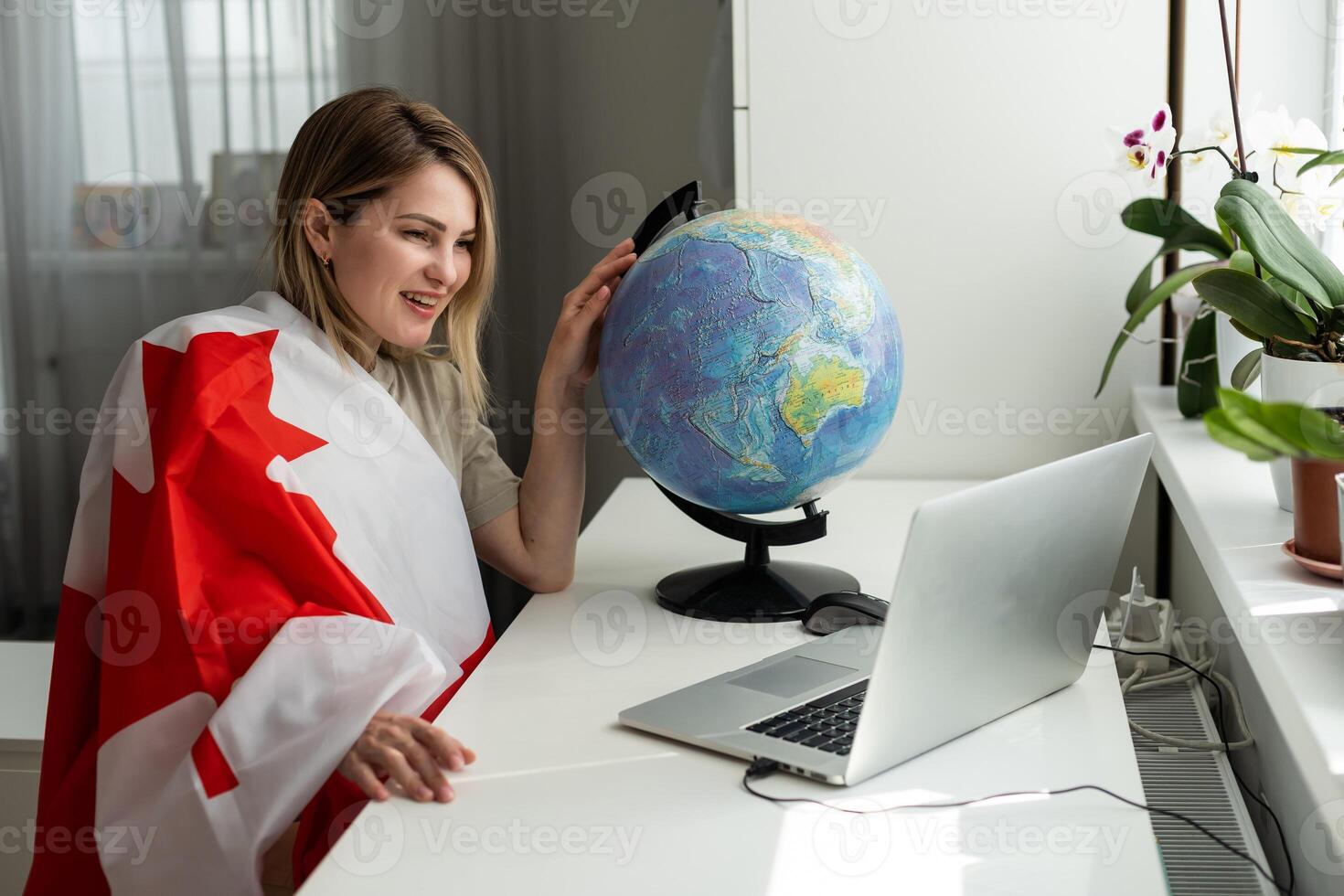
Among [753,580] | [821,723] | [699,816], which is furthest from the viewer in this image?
[753,580]

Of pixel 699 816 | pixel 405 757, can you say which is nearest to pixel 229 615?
pixel 405 757

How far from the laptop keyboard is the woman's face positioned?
0.67 m

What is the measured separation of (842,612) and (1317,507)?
41 cm

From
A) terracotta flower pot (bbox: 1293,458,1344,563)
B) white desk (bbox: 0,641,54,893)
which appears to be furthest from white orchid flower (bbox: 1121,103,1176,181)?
white desk (bbox: 0,641,54,893)

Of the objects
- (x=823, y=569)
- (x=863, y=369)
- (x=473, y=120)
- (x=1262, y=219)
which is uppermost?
(x=473, y=120)

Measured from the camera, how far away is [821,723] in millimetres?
870

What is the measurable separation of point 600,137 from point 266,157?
736mm

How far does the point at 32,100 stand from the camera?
2.61 m

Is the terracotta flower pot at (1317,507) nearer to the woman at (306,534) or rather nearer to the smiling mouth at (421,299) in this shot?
the woman at (306,534)

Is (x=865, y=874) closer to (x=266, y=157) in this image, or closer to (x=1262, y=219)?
(x=1262, y=219)

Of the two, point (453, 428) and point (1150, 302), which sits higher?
point (1150, 302)

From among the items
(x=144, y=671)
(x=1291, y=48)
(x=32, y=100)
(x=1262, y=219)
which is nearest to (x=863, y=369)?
(x=1262, y=219)

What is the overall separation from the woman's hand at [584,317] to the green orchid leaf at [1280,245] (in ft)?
1.88

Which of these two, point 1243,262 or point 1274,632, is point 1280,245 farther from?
point 1274,632
